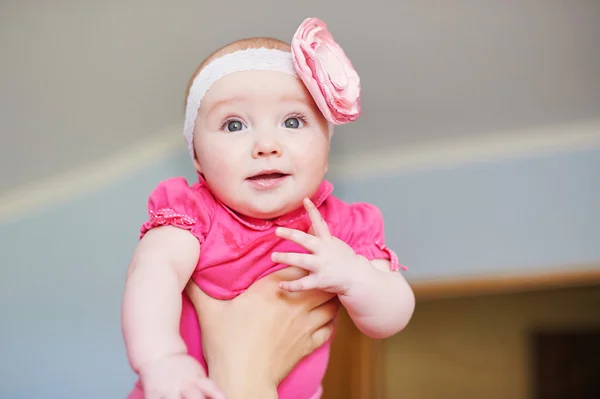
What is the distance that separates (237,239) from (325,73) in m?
0.28

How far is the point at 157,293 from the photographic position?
30.9 inches

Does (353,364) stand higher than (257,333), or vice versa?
(353,364)

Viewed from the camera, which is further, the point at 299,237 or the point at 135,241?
the point at 135,241

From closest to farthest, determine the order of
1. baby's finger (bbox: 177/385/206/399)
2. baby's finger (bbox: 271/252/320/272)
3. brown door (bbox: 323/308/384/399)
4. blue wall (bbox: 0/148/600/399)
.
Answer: baby's finger (bbox: 177/385/206/399)
baby's finger (bbox: 271/252/320/272)
blue wall (bbox: 0/148/600/399)
brown door (bbox: 323/308/384/399)

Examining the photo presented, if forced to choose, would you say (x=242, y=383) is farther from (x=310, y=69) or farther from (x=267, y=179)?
(x=310, y=69)

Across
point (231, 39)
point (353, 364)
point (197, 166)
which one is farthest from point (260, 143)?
point (353, 364)

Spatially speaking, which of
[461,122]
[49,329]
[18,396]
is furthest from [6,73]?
[461,122]

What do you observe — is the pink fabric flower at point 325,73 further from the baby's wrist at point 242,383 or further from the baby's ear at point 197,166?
the baby's wrist at point 242,383

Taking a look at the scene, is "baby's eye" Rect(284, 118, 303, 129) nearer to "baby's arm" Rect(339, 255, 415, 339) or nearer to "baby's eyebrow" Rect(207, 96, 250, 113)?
"baby's eyebrow" Rect(207, 96, 250, 113)

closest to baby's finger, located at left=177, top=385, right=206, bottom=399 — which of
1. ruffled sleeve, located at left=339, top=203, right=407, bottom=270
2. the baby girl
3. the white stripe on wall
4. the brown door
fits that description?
the baby girl

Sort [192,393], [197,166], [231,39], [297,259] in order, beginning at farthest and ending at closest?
[231,39] → [197,166] → [297,259] → [192,393]

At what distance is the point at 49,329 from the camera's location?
52.6 inches

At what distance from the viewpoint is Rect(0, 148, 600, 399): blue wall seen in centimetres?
133

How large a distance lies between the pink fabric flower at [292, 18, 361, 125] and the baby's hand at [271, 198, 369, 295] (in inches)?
6.4
